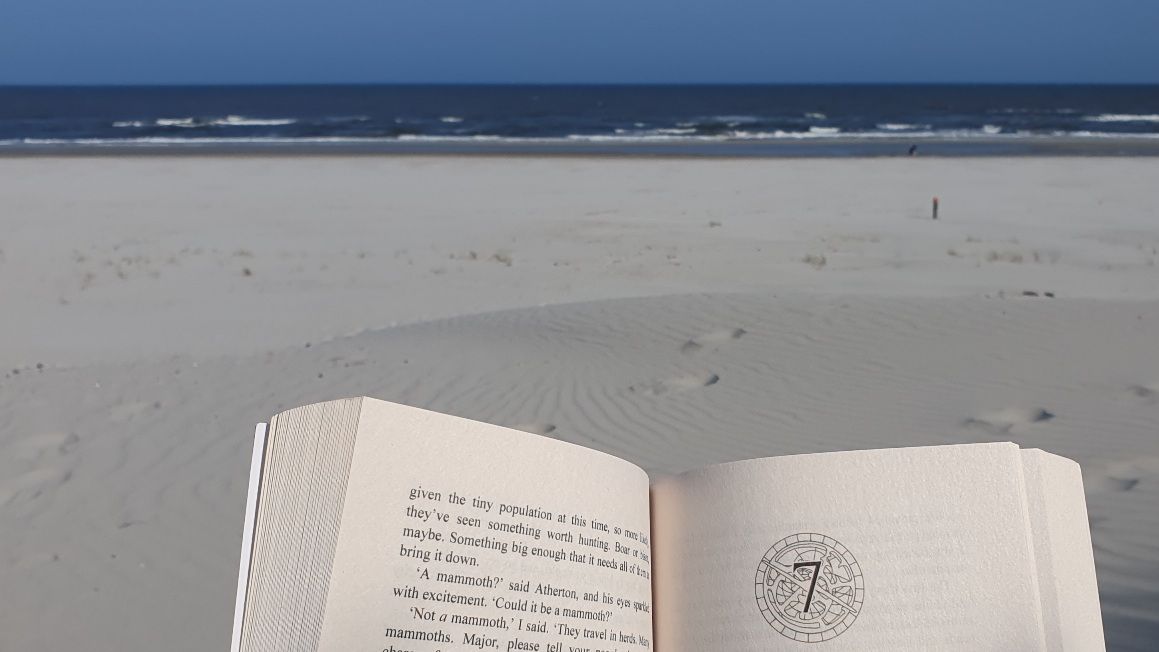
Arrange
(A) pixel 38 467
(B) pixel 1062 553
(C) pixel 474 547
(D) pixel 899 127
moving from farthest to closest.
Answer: (D) pixel 899 127 → (A) pixel 38 467 → (B) pixel 1062 553 → (C) pixel 474 547

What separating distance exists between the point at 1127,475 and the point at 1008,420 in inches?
30.4

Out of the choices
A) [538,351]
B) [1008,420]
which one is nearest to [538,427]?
[538,351]

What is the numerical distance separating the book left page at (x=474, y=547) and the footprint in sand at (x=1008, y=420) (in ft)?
12.1

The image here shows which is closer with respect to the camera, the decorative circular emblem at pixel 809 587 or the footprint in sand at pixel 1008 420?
the decorative circular emblem at pixel 809 587

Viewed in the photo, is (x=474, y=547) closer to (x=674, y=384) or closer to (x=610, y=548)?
(x=610, y=548)

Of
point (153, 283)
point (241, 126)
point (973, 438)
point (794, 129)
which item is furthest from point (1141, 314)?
point (241, 126)

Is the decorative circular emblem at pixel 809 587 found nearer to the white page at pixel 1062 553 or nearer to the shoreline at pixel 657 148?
the white page at pixel 1062 553

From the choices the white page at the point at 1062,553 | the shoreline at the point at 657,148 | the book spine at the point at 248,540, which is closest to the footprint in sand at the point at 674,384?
the white page at the point at 1062,553

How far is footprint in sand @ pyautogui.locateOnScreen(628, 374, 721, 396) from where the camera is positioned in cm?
560

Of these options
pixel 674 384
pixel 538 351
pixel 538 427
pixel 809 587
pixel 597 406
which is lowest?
pixel 809 587

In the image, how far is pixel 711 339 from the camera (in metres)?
6.42

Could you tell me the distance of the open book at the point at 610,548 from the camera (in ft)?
4.48

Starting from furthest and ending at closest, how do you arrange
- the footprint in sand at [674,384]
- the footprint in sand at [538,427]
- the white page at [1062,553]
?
the footprint in sand at [674,384] → the footprint in sand at [538,427] → the white page at [1062,553]

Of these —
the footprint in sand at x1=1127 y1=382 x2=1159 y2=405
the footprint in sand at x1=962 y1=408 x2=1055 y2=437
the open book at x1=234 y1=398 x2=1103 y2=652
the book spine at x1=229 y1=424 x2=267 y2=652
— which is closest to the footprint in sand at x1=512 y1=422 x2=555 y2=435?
the footprint in sand at x1=962 y1=408 x2=1055 y2=437
